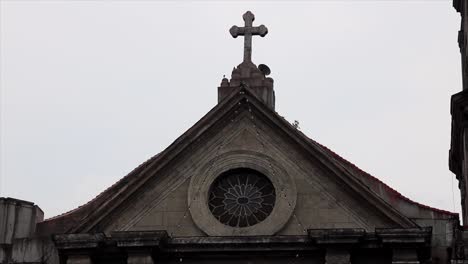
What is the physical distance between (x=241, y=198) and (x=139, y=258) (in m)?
2.97

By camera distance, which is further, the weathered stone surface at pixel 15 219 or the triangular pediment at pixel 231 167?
the weathered stone surface at pixel 15 219

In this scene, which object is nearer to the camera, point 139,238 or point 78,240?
point 139,238

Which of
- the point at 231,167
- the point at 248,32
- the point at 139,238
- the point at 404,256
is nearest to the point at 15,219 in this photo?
the point at 139,238

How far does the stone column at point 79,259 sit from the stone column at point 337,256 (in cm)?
568

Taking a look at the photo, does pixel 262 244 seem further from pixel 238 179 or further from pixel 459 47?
pixel 459 47

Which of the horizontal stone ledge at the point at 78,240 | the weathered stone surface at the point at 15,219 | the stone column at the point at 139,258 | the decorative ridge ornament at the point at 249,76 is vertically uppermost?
the decorative ridge ornament at the point at 249,76

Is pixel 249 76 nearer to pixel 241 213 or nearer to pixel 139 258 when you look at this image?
pixel 241 213

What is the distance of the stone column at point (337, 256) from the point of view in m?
29.0

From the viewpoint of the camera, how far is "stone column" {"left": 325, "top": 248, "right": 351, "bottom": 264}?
29.0 m

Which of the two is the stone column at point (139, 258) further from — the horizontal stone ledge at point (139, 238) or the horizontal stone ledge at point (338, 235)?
the horizontal stone ledge at point (338, 235)

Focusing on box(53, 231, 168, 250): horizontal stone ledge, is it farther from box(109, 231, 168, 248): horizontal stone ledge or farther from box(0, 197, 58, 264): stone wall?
box(0, 197, 58, 264): stone wall

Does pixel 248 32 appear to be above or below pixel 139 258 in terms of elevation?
above

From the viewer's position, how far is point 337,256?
1145 inches

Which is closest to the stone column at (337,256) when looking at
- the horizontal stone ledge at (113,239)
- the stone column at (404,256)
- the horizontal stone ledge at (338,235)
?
the horizontal stone ledge at (338,235)
